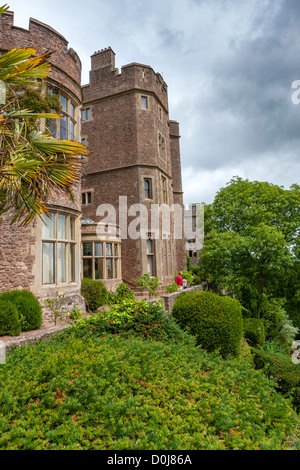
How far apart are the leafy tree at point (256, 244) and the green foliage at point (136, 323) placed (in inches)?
416

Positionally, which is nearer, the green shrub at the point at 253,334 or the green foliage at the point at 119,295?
the green foliage at the point at 119,295

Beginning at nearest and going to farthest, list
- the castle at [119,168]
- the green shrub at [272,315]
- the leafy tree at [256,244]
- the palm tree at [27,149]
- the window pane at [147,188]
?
the palm tree at [27,149] < the castle at [119,168] < the leafy tree at [256,244] < the window pane at [147,188] < the green shrub at [272,315]

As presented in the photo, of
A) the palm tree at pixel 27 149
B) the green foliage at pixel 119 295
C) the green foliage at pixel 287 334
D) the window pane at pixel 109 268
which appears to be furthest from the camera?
the green foliage at pixel 287 334

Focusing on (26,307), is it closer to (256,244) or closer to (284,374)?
(284,374)

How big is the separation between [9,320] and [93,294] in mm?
4790

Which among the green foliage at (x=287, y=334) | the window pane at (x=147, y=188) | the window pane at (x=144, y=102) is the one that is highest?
the window pane at (x=144, y=102)

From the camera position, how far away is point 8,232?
28.8 ft

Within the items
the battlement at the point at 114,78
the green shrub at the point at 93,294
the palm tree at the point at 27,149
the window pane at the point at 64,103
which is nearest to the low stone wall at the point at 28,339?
the palm tree at the point at 27,149

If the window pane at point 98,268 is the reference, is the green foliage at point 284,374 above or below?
below

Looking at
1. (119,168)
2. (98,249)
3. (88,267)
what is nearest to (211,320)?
(98,249)

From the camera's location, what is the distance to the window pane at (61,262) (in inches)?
390

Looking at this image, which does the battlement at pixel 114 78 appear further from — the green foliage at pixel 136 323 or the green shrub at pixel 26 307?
the green foliage at pixel 136 323

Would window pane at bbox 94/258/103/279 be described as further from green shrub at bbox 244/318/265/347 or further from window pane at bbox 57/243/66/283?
green shrub at bbox 244/318/265/347
